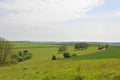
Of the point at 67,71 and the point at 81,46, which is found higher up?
the point at 81,46

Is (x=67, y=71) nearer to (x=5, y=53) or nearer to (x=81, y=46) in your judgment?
(x=5, y=53)

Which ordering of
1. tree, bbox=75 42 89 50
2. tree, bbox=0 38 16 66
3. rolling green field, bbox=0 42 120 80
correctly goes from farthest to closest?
tree, bbox=75 42 89 50, tree, bbox=0 38 16 66, rolling green field, bbox=0 42 120 80

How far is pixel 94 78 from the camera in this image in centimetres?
2198

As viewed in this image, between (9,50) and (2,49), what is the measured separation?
83.8 inches

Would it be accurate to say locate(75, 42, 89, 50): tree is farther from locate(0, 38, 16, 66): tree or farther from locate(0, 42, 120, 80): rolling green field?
locate(0, 42, 120, 80): rolling green field

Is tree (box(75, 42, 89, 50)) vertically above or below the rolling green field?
above

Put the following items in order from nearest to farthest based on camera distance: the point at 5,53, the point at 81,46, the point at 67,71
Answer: the point at 67,71 < the point at 5,53 < the point at 81,46

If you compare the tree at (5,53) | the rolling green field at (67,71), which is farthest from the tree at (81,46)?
the rolling green field at (67,71)

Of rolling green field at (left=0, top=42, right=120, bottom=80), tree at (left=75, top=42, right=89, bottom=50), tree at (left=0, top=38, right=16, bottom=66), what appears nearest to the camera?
rolling green field at (left=0, top=42, right=120, bottom=80)

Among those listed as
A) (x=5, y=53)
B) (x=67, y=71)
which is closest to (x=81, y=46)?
(x=5, y=53)

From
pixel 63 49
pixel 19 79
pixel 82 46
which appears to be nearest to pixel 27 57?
pixel 63 49

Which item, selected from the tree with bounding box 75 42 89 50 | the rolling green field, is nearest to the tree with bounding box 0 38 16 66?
the rolling green field

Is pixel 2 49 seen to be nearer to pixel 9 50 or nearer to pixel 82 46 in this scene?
pixel 9 50

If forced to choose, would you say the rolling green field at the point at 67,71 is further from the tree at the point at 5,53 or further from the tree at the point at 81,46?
the tree at the point at 81,46
